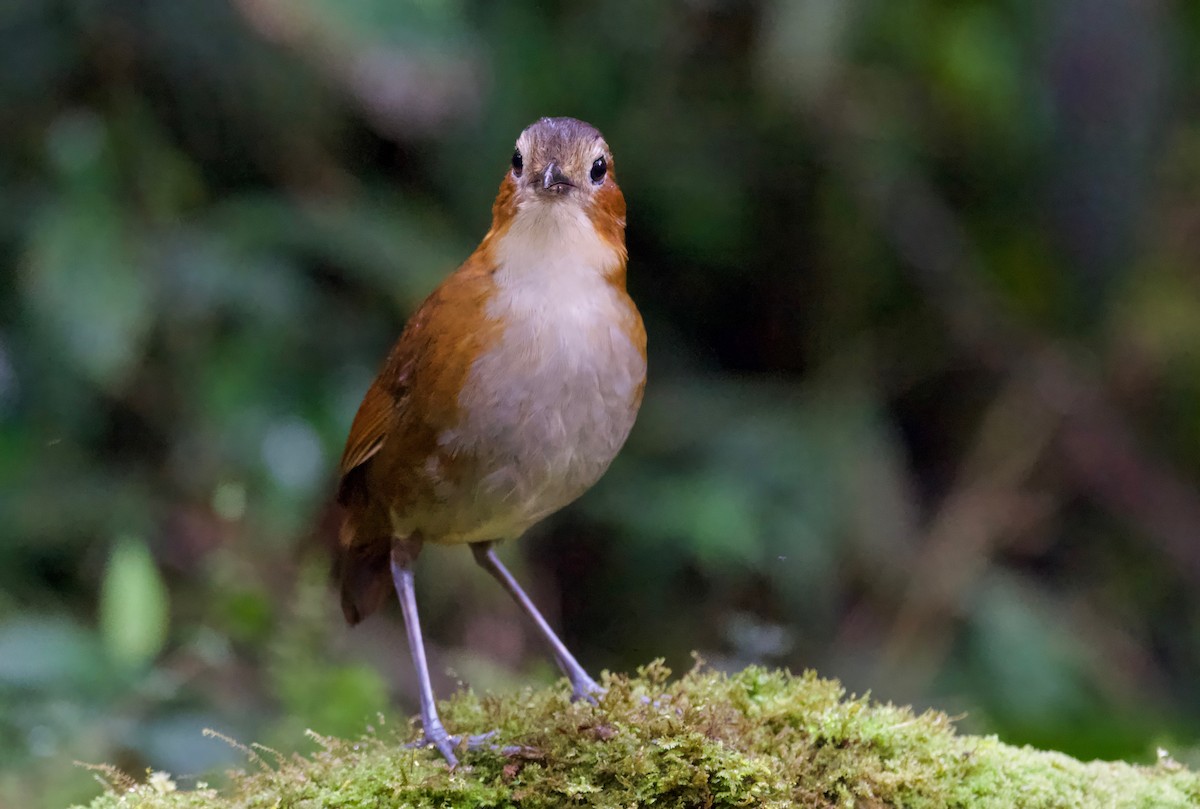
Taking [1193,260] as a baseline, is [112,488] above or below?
below

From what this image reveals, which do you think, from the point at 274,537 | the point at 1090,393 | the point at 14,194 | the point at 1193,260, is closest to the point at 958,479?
the point at 1090,393

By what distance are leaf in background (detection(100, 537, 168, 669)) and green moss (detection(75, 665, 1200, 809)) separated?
127 cm

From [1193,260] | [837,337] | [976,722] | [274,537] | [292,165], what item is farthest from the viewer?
[1193,260]

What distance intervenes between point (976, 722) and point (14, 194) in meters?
3.67

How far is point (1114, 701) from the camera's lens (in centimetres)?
455

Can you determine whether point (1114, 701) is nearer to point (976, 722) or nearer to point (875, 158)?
point (976, 722)

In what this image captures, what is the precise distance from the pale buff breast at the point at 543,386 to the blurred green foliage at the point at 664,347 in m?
0.91

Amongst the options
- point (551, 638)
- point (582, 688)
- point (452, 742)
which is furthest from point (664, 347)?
point (452, 742)

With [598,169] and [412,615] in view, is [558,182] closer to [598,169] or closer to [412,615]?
[598,169]

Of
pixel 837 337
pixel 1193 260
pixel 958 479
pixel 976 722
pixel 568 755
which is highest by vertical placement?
pixel 1193 260

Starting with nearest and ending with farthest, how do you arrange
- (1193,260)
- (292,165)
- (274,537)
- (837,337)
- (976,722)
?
(976,722), (274,537), (292,165), (837,337), (1193,260)

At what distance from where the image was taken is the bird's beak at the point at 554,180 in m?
2.74

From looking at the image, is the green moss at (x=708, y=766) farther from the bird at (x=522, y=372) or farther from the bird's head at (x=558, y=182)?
the bird's head at (x=558, y=182)

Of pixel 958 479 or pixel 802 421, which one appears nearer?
pixel 802 421
